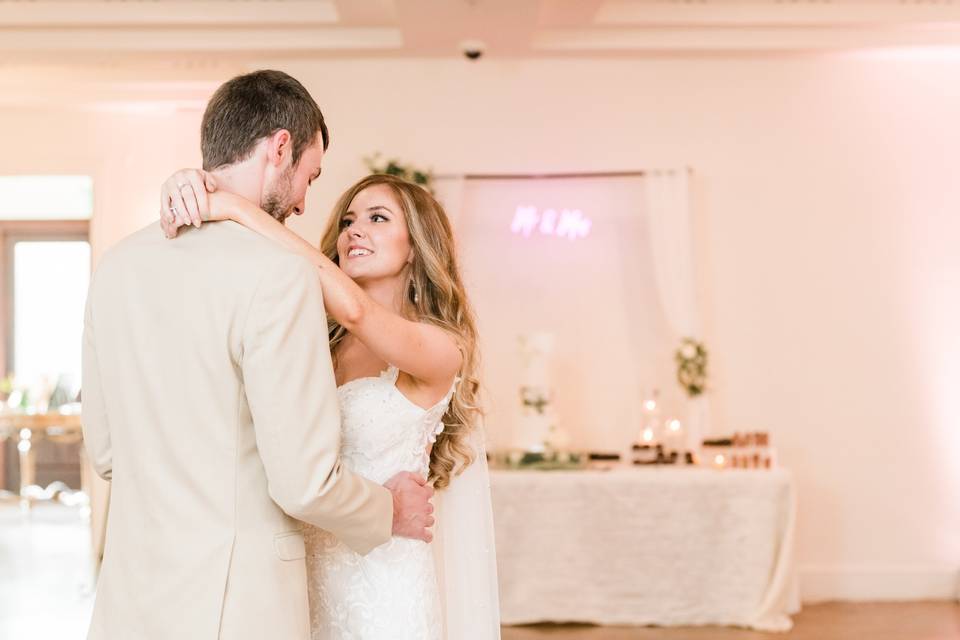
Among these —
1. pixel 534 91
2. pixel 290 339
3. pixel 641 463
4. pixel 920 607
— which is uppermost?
pixel 534 91

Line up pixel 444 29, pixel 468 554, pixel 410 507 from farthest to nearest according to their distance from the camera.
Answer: pixel 444 29, pixel 468 554, pixel 410 507

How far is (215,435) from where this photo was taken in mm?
1713

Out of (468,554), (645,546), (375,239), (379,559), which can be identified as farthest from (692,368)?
(379,559)

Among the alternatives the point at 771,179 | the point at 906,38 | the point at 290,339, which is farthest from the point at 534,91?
the point at 290,339

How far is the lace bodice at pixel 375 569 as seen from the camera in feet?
7.10

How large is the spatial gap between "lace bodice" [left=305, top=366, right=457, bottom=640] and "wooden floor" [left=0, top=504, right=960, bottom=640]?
3321mm

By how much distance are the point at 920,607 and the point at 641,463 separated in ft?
6.09

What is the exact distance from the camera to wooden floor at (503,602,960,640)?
5.32m

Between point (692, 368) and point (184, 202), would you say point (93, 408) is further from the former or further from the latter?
point (692, 368)

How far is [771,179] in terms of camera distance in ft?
21.5

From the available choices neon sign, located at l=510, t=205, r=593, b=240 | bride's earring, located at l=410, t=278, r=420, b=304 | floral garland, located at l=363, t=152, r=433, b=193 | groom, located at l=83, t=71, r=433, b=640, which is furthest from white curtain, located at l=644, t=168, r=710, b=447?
groom, located at l=83, t=71, r=433, b=640

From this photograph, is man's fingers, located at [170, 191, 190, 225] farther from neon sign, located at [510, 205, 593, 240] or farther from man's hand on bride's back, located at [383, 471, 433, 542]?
neon sign, located at [510, 205, 593, 240]

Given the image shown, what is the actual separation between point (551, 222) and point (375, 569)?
451cm

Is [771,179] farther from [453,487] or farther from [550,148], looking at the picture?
[453,487]
